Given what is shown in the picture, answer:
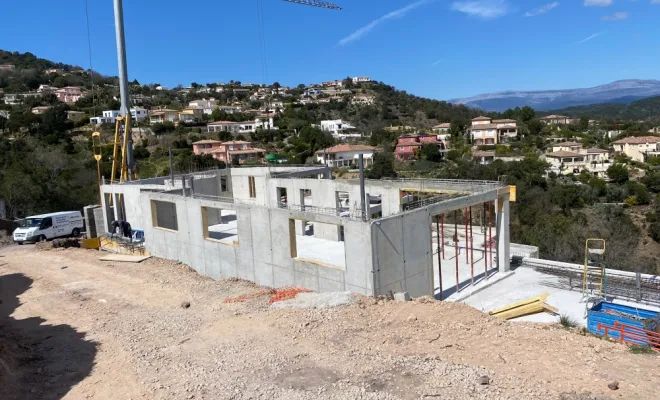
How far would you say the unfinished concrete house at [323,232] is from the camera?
15.7 meters

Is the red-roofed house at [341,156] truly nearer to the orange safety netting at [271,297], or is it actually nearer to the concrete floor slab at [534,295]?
the concrete floor slab at [534,295]

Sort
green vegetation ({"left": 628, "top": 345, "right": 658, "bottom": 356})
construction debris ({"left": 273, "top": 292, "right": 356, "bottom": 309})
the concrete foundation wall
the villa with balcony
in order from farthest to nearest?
1. the villa with balcony
2. the concrete foundation wall
3. construction debris ({"left": 273, "top": 292, "right": 356, "bottom": 309})
4. green vegetation ({"left": 628, "top": 345, "right": 658, "bottom": 356})

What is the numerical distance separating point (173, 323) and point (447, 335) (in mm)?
7073

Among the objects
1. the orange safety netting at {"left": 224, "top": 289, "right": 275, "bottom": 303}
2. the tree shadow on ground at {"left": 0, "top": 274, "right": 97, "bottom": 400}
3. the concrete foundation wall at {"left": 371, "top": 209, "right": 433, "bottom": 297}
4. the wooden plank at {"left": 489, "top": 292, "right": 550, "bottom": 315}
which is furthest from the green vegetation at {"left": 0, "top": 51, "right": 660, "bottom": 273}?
the tree shadow on ground at {"left": 0, "top": 274, "right": 97, "bottom": 400}

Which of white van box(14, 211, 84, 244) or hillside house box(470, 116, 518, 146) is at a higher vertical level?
hillside house box(470, 116, 518, 146)

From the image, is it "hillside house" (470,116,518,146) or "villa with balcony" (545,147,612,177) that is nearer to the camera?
"villa with balcony" (545,147,612,177)

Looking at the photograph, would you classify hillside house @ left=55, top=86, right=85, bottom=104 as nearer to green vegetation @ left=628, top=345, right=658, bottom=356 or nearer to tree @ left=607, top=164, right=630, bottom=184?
tree @ left=607, top=164, right=630, bottom=184

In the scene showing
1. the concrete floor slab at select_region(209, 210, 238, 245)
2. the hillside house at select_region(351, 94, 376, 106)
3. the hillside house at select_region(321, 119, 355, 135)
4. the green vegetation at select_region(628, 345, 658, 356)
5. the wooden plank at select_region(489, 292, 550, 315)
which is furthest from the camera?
the hillside house at select_region(351, 94, 376, 106)

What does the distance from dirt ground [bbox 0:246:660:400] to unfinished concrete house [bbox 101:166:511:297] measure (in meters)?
2.94

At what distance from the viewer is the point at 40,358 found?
35.0 feet

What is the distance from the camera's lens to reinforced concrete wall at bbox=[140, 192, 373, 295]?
15547 mm

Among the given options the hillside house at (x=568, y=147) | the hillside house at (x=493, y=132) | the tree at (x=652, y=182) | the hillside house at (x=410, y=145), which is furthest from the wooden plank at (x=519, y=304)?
the hillside house at (x=493, y=132)

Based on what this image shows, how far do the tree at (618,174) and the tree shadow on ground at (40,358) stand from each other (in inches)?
2554

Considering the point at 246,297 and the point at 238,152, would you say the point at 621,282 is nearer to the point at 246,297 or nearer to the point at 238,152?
the point at 246,297
